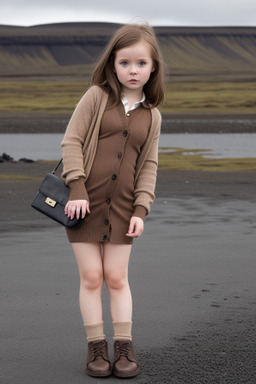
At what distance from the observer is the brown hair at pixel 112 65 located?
12.5 feet

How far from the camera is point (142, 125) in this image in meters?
3.88

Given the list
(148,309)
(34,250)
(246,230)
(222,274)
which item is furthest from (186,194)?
(148,309)

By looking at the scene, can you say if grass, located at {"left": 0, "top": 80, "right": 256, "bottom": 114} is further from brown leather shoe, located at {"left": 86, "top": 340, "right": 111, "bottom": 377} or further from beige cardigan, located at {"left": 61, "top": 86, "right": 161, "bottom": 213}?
brown leather shoe, located at {"left": 86, "top": 340, "right": 111, "bottom": 377}

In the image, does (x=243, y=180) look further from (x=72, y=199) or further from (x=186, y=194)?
(x=72, y=199)

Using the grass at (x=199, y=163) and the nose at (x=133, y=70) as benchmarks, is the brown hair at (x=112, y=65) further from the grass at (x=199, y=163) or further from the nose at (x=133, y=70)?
the grass at (x=199, y=163)

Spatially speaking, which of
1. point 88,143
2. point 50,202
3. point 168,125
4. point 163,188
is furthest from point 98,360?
point 168,125

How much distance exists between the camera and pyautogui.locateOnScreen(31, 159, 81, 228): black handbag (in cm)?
381

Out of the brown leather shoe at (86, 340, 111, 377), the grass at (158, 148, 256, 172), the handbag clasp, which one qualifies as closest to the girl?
the brown leather shoe at (86, 340, 111, 377)

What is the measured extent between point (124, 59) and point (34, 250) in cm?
383

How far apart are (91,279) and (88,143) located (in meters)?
0.69

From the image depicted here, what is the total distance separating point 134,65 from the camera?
381cm

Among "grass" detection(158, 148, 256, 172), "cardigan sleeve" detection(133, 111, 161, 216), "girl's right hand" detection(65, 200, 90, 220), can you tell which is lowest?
"girl's right hand" detection(65, 200, 90, 220)

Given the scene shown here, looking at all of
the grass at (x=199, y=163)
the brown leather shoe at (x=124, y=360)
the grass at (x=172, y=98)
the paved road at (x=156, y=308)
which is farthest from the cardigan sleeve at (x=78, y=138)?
the grass at (x=172, y=98)

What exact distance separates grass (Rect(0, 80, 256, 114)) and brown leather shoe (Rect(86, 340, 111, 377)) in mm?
53144
